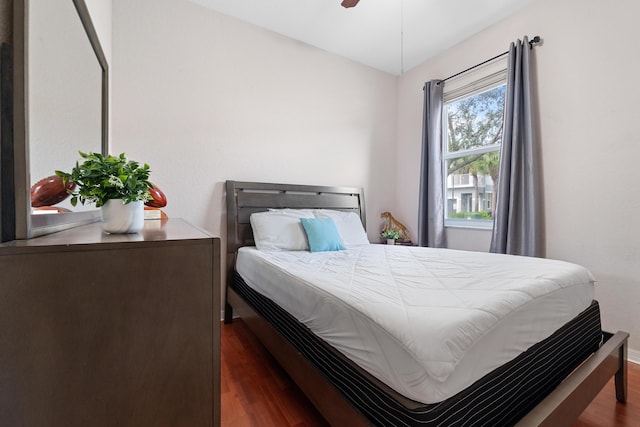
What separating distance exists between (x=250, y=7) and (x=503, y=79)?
2.39m

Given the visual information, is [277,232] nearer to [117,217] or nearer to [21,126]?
[117,217]

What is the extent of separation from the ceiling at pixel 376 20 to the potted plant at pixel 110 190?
89.2 inches

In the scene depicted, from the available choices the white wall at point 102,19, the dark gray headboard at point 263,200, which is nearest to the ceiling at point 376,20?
the white wall at point 102,19

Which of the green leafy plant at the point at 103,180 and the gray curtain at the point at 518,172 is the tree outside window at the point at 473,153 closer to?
the gray curtain at the point at 518,172

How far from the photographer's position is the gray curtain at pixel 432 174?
3.04 metres

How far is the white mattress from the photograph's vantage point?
784mm

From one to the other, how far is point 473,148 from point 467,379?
8.68ft

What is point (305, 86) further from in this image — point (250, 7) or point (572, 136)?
point (572, 136)

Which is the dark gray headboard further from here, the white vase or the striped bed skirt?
the white vase

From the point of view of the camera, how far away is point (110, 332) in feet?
2.08

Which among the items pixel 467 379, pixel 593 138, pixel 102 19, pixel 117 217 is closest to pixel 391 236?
pixel 593 138

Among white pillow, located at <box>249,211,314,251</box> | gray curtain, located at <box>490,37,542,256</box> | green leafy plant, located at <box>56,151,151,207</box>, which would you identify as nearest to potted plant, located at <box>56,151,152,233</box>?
green leafy plant, located at <box>56,151,151,207</box>

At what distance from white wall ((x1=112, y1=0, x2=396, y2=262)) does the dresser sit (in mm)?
1863

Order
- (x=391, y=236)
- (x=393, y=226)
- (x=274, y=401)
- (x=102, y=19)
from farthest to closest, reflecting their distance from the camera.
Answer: (x=393, y=226) → (x=391, y=236) → (x=102, y=19) → (x=274, y=401)
